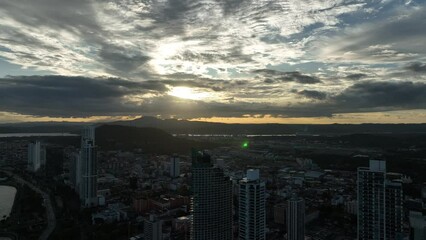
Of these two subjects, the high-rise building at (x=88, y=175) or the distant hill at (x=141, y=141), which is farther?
the distant hill at (x=141, y=141)

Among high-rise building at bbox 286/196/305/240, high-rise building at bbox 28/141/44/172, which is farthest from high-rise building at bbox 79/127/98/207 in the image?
high-rise building at bbox 28/141/44/172

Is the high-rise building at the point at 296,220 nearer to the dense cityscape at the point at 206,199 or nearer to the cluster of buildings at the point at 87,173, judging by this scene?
the dense cityscape at the point at 206,199

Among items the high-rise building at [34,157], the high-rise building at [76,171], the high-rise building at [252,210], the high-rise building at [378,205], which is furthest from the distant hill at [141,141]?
the high-rise building at [378,205]

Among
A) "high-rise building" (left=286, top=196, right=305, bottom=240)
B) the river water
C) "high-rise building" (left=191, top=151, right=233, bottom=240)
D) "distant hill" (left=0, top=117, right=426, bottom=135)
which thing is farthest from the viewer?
"distant hill" (left=0, top=117, right=426, bottom=135)

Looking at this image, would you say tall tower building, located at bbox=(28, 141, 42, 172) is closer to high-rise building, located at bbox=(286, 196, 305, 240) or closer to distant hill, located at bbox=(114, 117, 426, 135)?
high-rise building, located at bbox=(286, 196, 305, 240)

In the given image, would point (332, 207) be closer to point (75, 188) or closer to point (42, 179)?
point (75, 188)
